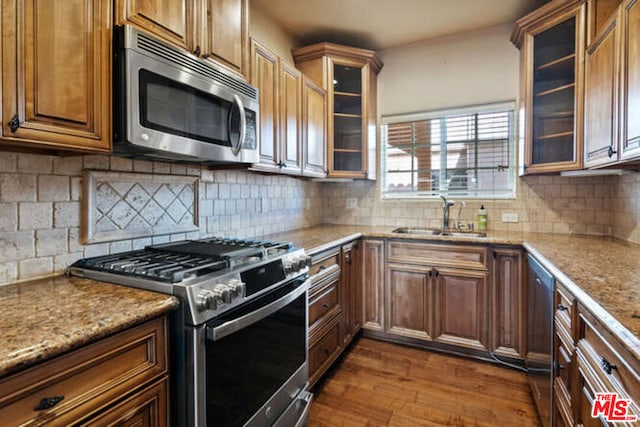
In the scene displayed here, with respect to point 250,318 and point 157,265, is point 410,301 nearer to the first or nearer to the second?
point 250,318

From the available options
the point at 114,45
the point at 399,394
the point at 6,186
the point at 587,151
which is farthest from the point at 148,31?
the point at 587,151

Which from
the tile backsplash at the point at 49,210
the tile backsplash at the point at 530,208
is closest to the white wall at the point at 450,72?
the tile backsplash at the point at 530,208

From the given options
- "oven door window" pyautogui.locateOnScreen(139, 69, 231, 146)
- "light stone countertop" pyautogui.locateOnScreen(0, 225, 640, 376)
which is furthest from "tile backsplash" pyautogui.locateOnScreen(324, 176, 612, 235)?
"oven door window" pyautogui.locateOnScreen(139, 69, 231, 146)

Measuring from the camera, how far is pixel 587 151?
2061mm

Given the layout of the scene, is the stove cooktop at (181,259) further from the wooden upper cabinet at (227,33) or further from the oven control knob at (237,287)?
the wooden upper cabinet at (227,33)

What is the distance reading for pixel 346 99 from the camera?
3.10 meters

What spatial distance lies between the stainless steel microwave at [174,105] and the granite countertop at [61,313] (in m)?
0.54

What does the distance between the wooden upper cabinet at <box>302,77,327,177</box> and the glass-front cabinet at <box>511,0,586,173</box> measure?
1580 millimetres

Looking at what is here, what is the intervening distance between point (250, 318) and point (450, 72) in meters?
2.88

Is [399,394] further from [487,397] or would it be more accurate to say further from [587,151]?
[587,151]

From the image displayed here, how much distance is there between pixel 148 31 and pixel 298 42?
6.95 ft

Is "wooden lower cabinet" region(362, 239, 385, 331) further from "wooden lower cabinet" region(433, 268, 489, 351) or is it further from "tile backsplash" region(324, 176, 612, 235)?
"tile backsplash" region(324, 176, 612, 235)

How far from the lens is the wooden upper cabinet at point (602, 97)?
168 cm

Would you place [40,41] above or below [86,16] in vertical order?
below
